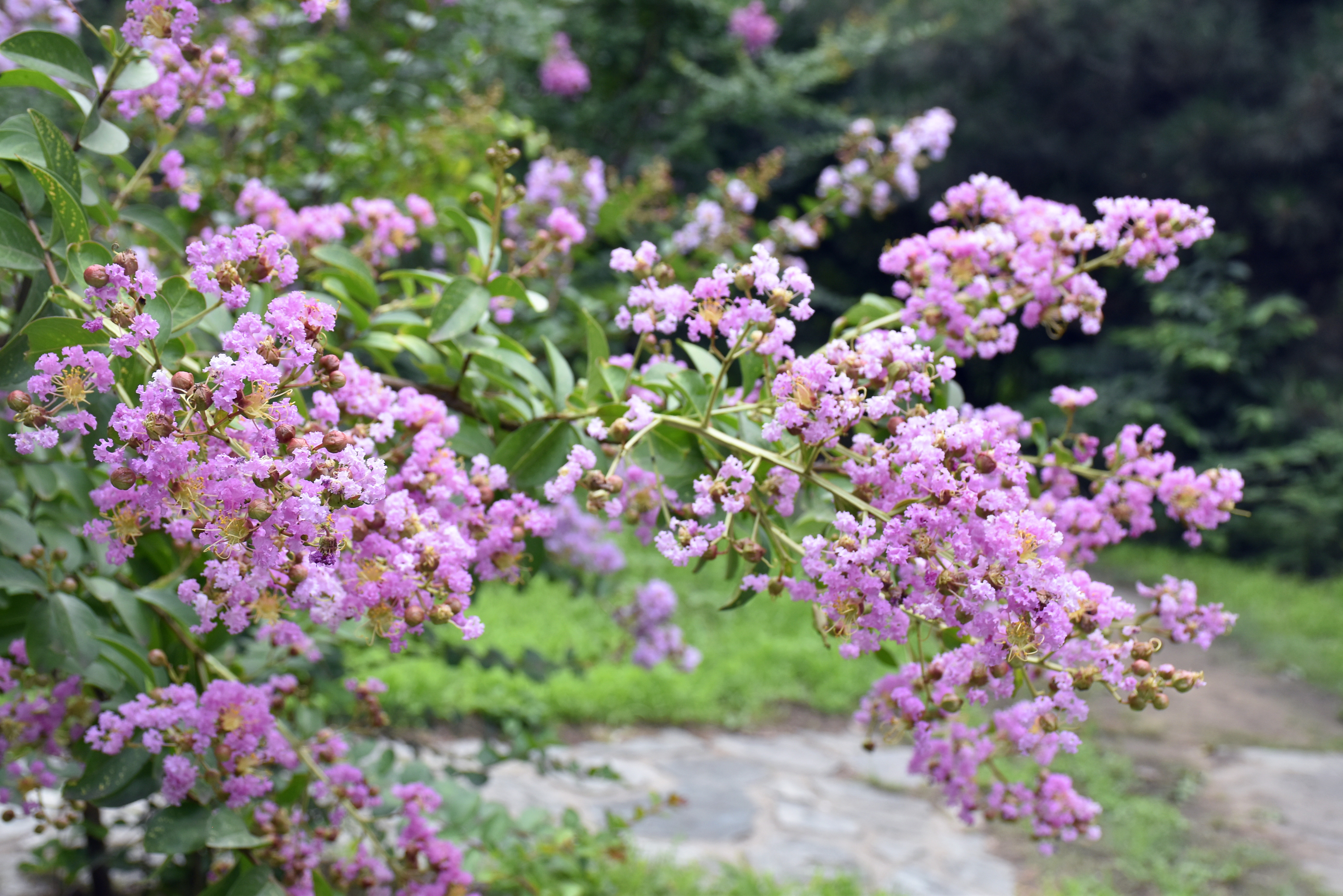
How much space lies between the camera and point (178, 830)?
0.93m

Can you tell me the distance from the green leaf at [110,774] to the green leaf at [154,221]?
539 millimetres

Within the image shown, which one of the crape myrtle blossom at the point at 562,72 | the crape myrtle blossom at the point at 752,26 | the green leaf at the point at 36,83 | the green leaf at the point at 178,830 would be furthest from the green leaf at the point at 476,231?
the crape myrtle blossom at the point at 752,26

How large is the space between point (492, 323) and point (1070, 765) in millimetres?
3327

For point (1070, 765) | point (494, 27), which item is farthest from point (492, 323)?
point (494, 27)

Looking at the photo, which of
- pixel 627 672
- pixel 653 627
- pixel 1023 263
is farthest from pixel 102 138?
pixel 627 672

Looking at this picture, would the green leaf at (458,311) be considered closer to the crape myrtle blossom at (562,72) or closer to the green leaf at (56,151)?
the green leaf at (56,151)

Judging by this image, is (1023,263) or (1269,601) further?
(1269,601)

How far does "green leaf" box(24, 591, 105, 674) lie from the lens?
954 mm

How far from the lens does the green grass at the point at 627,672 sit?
12.4ft

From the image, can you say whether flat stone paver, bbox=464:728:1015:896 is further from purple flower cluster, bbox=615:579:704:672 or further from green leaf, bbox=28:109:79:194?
green leaf, bbox=28:109:79:194

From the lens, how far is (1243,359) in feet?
25.1

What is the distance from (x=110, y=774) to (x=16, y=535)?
10.4 inches

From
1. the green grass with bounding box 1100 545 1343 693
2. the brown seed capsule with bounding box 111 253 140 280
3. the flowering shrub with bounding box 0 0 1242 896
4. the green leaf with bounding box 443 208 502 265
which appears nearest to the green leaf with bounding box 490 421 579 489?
the flowering shrub with bounding box 0 0 1242 896

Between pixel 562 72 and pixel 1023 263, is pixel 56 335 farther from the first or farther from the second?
pixel 562 72
